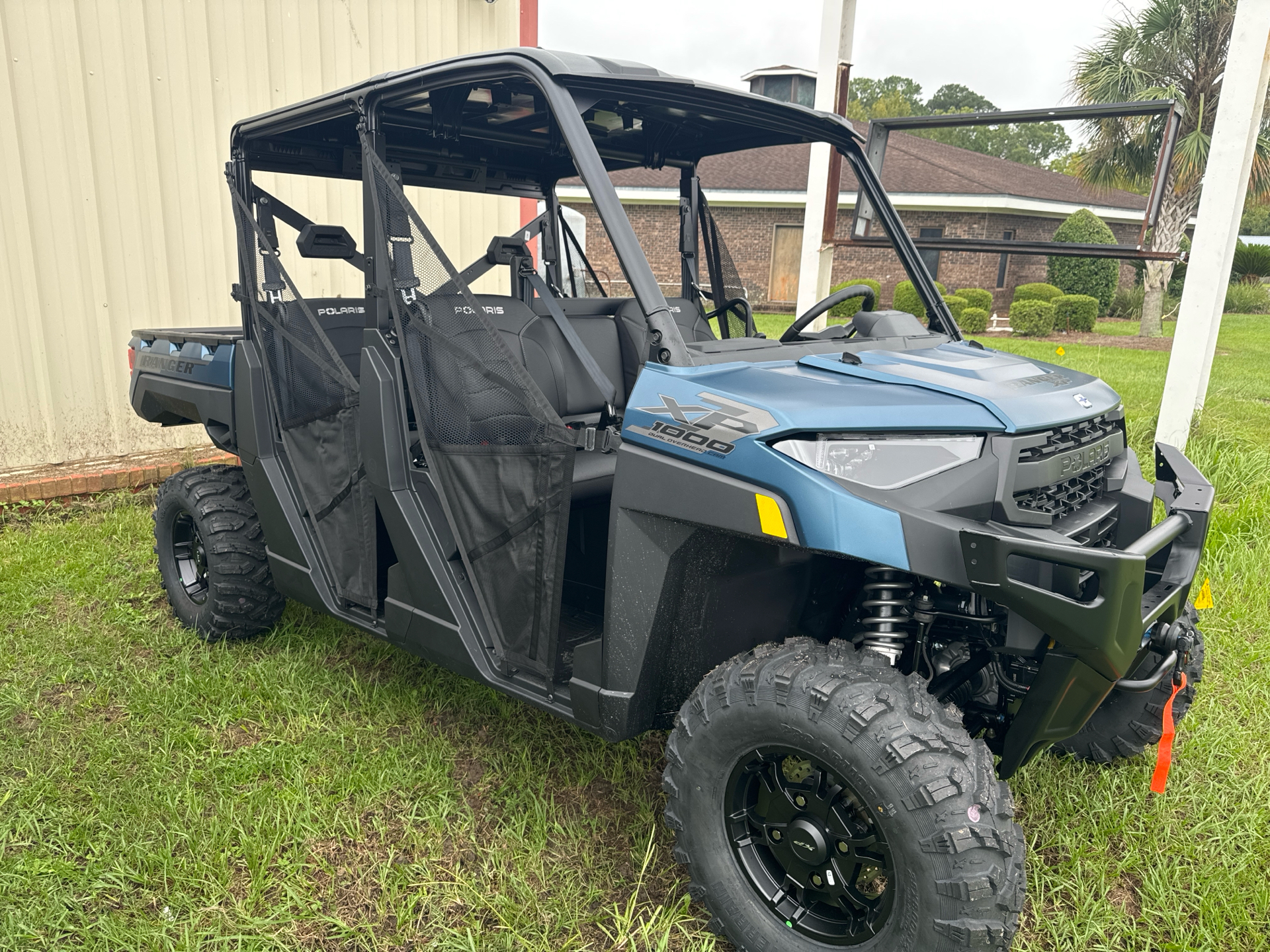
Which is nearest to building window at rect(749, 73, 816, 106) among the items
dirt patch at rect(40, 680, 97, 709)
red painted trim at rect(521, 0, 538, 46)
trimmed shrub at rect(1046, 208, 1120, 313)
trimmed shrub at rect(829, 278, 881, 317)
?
trimmed shrub at rect(1046, 208, 1120, 313)

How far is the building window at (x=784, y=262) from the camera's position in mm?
20812

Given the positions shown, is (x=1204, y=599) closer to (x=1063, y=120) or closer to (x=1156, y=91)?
(x=1063, y=120)

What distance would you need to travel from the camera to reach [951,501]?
1876mm

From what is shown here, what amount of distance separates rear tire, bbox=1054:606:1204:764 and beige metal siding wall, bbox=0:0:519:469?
5301 millimetres

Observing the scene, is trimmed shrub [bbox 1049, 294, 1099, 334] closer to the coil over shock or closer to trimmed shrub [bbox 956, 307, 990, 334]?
trimmed shrub [bbox 956, 307, 990, 334]

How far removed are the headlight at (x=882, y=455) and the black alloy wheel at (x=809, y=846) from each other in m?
0.61

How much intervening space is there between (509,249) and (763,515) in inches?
64.2

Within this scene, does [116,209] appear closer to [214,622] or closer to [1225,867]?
[214,622]

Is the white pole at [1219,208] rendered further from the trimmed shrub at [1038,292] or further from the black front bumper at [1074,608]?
the trimmed shrub at [1038,292]

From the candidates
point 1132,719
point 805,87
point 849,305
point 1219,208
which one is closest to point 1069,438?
point 1132,719

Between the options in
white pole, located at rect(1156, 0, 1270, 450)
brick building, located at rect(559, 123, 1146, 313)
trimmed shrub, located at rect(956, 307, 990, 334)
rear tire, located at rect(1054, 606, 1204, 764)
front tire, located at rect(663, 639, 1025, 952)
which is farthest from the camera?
brick building, located at rect(559, 123, 1146, 313)

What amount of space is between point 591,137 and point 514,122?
0.79 m

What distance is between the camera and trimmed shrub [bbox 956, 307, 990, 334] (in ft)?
57.9

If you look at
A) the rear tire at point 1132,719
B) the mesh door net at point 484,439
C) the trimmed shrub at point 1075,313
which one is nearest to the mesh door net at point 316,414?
the mesh door net at point 484,439
